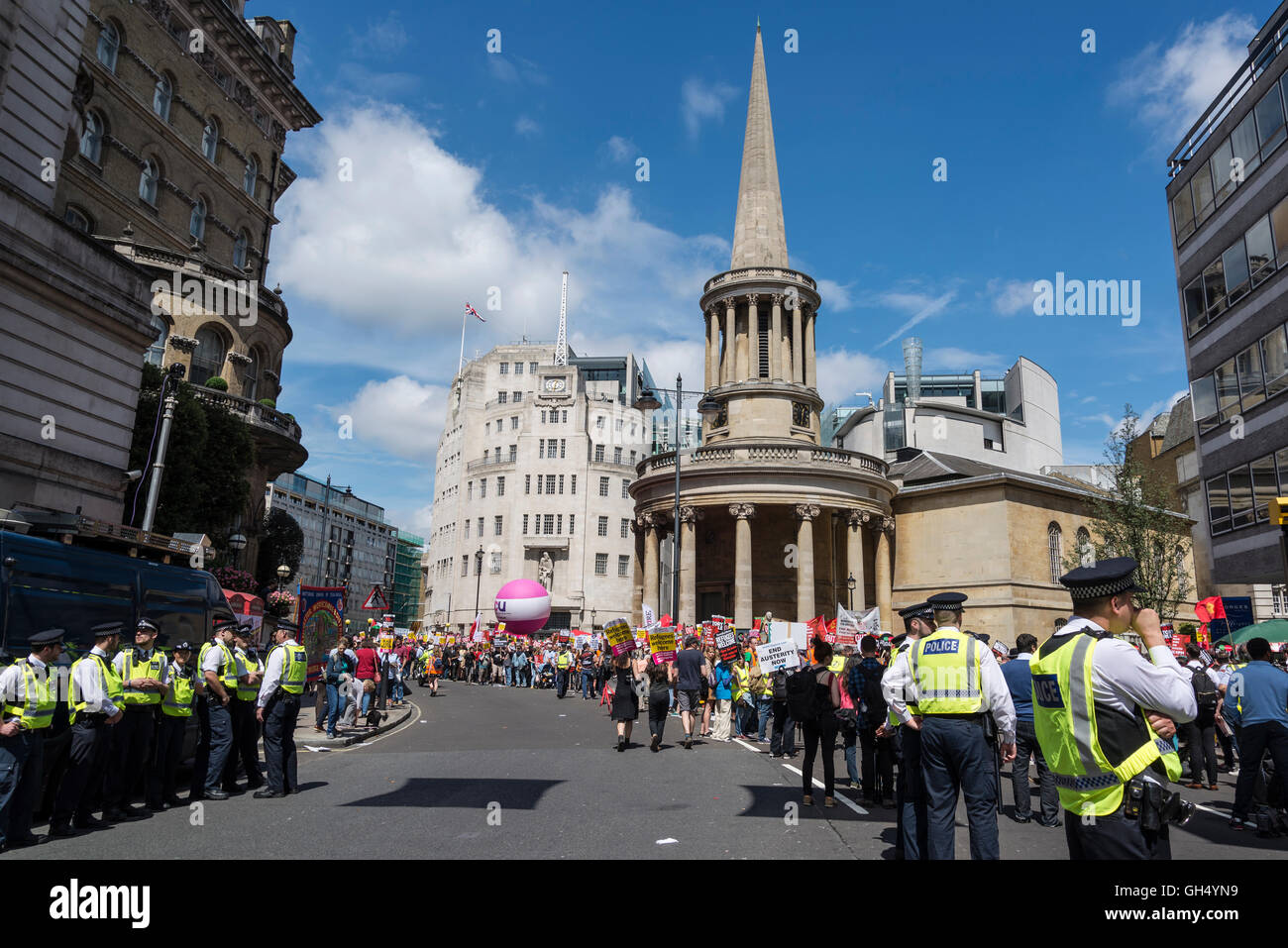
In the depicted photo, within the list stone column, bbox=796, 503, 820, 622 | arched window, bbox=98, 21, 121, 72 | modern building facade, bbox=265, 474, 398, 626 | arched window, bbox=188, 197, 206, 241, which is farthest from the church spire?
modern building facade, bbox=265, 474, 398, 626

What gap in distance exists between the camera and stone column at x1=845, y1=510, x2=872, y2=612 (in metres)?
38.6

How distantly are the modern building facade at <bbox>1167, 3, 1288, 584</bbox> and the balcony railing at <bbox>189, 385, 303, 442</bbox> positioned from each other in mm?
33173

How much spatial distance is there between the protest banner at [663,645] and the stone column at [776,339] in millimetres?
25964

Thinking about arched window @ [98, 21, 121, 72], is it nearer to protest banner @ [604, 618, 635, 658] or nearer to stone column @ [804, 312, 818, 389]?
protest banner @ [604, 618, 635, 658]

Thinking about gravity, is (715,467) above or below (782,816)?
above

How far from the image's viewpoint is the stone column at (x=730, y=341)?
43844mm

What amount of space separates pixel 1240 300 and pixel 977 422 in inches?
2011

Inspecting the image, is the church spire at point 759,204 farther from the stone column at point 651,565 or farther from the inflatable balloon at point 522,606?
the inflatable balloon at point 522,606

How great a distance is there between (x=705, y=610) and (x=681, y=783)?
32121mm

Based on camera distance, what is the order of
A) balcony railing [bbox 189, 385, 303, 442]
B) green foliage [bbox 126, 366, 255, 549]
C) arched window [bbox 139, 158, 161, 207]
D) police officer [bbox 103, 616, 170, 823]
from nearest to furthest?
police officer [bbox 103, 616, 170, 823], green foliage [bbox 126, 366, 255, 549], balcony railing [bbox 189, 385, 303, 442], arched window [bbox 139, 158, 161, 207]

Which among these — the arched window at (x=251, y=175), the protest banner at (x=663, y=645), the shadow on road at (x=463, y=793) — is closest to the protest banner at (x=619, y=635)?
the protest banner at (x=663, y=645)
